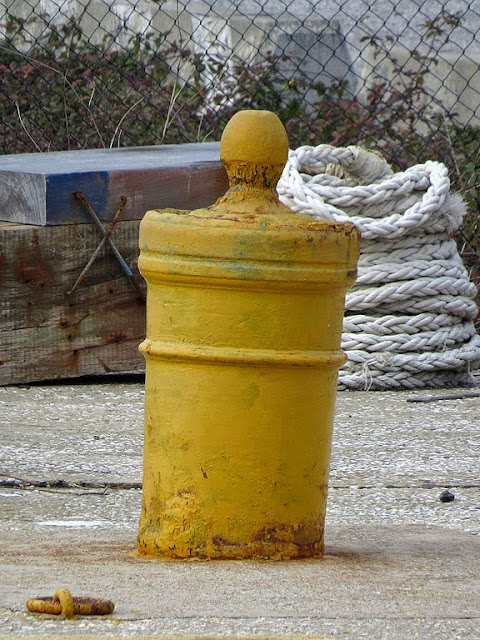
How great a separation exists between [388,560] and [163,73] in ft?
18.9

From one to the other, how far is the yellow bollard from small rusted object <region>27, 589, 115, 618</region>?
46 cm

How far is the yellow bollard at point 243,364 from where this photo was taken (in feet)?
8.62

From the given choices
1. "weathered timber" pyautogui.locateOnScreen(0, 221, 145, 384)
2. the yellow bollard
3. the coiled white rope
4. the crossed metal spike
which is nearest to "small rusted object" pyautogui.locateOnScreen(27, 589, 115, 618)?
the yellow bollard

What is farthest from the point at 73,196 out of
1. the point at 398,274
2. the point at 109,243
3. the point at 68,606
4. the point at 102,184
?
the point at 68,606

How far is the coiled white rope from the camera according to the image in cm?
528

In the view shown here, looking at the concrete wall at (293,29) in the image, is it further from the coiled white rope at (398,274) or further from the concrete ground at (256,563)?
the concrete ground at (256,563)

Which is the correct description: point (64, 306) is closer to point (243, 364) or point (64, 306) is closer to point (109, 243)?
point (109, 243)

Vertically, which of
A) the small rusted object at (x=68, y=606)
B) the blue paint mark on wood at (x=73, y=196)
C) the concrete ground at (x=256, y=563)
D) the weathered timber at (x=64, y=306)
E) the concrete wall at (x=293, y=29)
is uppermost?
the concrete wall at (x=293, y=29)

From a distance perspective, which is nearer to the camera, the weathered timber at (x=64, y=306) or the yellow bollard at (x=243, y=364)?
the yellow bollard at (x=243, y=364)

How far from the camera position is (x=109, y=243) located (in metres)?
5.18

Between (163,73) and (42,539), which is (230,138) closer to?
(42,539)

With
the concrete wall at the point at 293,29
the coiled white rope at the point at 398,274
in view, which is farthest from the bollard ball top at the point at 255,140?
the concrete wall at the point at 293,29

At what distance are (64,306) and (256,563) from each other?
103 inches

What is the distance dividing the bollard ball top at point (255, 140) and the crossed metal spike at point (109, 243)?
2354 mm
